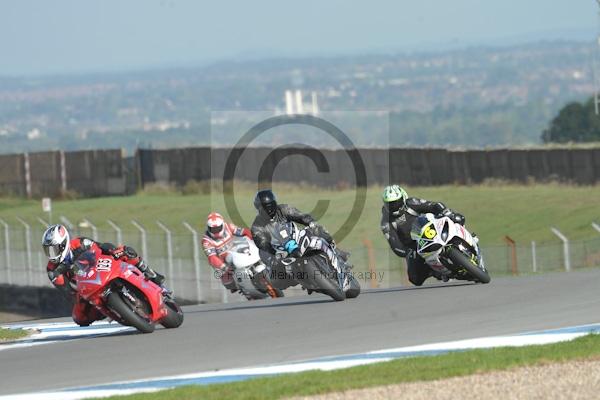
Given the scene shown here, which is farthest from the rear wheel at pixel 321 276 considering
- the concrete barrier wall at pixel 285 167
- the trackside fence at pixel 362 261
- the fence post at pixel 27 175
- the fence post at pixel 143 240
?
the fence post at pixel 27 175

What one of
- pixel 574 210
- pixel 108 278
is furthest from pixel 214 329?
pixel 574 210

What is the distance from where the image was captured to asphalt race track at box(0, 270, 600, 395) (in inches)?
525

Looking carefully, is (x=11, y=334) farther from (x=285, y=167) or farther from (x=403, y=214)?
(x=285, y=167)

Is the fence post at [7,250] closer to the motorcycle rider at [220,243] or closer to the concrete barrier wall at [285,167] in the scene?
the motorcycle rider at [220,243]

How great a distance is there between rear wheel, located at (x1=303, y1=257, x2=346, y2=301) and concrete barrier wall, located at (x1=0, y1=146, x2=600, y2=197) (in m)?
28.5

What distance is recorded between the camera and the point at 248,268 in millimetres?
21703

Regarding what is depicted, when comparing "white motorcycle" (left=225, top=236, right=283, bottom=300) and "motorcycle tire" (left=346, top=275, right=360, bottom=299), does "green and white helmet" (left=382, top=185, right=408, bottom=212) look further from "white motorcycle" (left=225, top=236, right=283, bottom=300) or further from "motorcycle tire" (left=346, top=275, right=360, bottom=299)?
"white motorcycle" (left=225, top=236, right=283, bottom=300)

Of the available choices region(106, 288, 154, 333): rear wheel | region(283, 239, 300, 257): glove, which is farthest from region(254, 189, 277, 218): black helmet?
region(106, 288, 154, 333): rear wheel

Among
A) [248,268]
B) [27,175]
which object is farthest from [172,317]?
[27,175]

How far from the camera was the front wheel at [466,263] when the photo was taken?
61.9ft

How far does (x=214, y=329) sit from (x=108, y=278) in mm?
1456

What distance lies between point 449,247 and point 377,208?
3104 cm

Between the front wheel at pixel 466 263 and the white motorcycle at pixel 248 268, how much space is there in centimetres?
364

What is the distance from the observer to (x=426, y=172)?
50.9 metres
